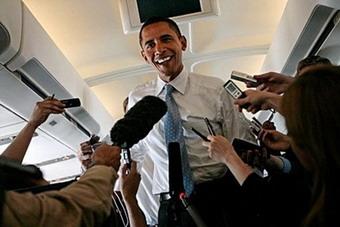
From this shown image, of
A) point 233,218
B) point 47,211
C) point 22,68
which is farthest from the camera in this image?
point 22,68

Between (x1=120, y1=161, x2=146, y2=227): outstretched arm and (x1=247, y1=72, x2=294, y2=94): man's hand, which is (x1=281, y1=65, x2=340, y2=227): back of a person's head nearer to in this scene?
(x1=120, y1=161, x2=146, y2=227): outstretched arm

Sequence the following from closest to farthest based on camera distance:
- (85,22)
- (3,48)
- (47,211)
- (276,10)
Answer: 1. (47,211)
2. (3,48)
3. (85,22)
4. (276,10)

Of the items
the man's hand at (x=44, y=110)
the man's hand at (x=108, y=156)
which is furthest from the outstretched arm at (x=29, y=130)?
the man's hand at (x=108, y=156)

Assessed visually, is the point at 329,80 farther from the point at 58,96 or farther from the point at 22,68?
the point at 58,96

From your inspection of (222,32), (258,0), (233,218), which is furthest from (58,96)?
(233,218)

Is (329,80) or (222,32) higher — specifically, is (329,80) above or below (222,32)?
above

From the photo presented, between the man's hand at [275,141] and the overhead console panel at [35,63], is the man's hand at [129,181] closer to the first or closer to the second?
the man's hand at [275,141]

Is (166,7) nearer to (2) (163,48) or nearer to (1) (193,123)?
(2) (163,48)

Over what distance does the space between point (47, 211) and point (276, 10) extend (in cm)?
307

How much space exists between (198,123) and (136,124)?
452mm

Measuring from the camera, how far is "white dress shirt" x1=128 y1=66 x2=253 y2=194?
172 cm

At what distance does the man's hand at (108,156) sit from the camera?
47.6 inches

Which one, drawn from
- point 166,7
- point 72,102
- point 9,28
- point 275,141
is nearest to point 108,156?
point 275,141

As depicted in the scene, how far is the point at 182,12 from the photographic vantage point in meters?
2.93
